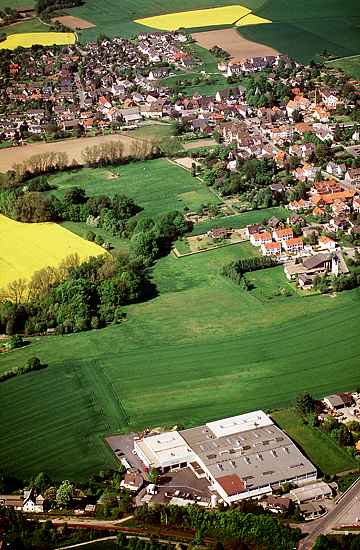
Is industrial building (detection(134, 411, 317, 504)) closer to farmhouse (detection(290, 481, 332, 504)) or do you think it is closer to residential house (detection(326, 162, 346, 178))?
farmhouse (detection(290, 481, 332, 504))

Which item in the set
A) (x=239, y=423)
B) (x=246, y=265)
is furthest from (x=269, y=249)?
(x=239, y=423)

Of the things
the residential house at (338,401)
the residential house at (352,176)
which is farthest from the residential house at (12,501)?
the residential house at (352,176)

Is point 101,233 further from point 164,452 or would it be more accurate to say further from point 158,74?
point 158,74

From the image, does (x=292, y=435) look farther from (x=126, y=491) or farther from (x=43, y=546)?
(x=43, y=546)

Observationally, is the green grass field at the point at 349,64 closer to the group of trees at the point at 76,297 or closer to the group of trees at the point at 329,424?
the group of trees at the point at 76,297

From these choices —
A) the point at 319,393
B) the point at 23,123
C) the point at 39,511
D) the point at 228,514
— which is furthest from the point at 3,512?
the point at 23,123
